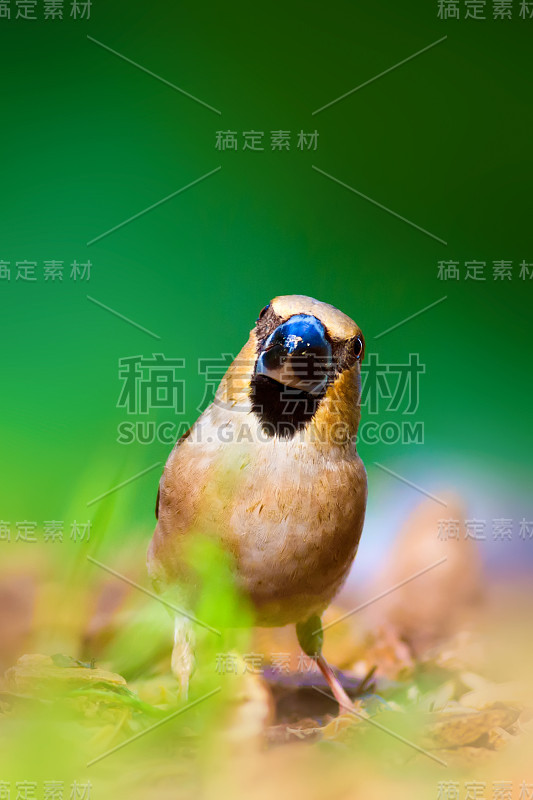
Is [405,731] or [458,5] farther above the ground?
[458,5]

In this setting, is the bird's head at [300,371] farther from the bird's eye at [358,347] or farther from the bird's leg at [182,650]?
the bird's leg at [182,650]

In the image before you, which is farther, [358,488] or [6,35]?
[6,35]

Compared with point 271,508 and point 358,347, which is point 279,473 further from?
point 358,347

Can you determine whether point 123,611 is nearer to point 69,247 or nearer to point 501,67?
point 69,247

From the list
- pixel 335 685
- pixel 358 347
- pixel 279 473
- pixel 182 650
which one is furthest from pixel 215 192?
pixel 335 685

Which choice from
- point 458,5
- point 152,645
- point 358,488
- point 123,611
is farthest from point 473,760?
point 458,5

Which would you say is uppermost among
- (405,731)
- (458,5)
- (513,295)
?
(458,5)

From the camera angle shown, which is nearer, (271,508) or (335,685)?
(271,508)

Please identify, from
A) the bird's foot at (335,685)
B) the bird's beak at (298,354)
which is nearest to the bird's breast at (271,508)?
the bird's beak at (298,354)
